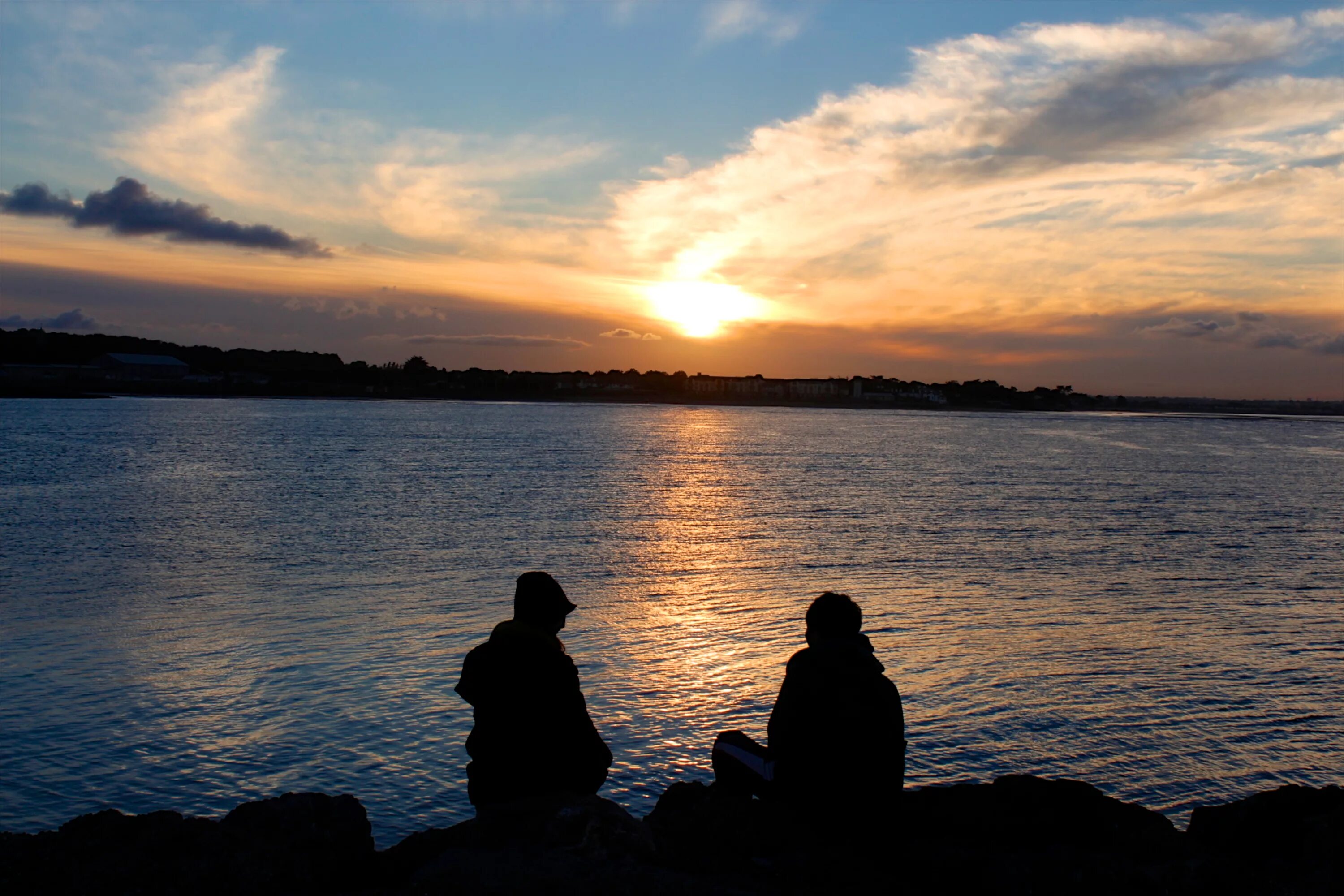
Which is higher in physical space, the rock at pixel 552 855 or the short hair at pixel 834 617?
the short hair at pixel 834 617

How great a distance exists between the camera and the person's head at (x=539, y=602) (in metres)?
5.36

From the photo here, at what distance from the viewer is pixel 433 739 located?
9.32 m

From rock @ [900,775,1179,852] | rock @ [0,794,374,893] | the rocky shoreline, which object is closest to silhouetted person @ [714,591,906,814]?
the rocky shoreline

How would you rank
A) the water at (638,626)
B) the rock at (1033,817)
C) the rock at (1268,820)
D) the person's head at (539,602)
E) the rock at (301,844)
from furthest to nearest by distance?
the water at (638,626) < the rock at (1268,820) < the rock at (1033,817) < the rock at (301,844) < the person's head at (539,602)

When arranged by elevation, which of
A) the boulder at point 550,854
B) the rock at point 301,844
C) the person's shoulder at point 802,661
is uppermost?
the person's shoulder at point 802,661

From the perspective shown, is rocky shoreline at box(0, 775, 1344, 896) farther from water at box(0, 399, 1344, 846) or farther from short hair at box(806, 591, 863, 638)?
water at box(0, 399, 1344, 846)

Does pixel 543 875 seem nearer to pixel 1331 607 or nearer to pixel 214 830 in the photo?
pixel 214 830

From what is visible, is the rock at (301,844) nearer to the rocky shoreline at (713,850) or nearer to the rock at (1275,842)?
the rocky shoreline at (713,850)

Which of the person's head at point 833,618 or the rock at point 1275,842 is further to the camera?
the person's head at point 833,618

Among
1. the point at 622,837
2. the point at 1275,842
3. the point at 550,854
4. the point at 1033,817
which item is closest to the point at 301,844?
the point at 550,854

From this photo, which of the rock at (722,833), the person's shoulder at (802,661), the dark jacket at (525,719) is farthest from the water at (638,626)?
the person's shoulder at (802,661)

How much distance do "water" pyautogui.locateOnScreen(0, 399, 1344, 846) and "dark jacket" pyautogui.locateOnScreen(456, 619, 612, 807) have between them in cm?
244

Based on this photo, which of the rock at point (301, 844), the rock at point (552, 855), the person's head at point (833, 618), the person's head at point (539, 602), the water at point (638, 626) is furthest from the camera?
the water at point (638, 626)

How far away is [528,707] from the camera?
536 cm
